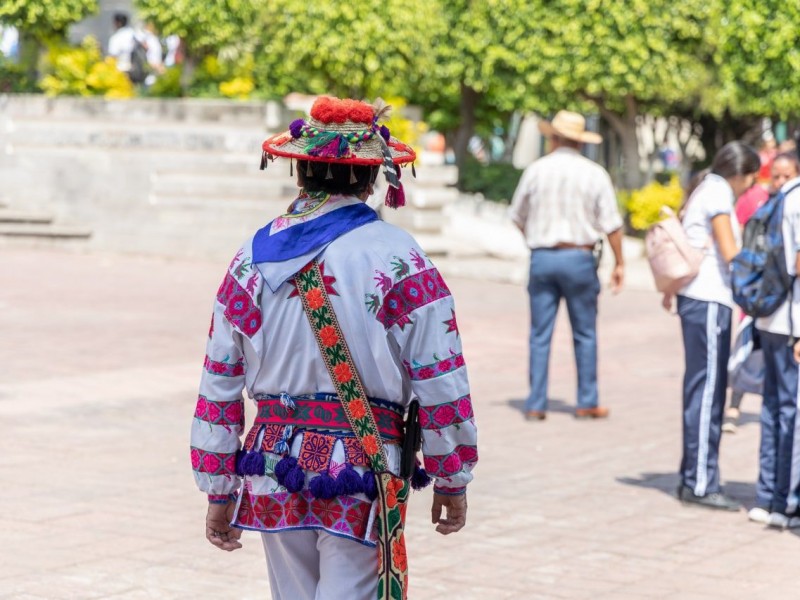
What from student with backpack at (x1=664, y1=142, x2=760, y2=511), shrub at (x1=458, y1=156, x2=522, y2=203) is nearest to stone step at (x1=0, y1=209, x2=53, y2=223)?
shrub at (x1=458, y1=156, x2=522, y2=203)

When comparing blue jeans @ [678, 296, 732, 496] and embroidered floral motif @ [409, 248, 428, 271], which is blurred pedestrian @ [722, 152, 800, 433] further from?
embroidered floral motif @ [409, 248, 428, 271]

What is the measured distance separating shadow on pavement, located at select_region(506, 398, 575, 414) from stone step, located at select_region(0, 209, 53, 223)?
33.1ft

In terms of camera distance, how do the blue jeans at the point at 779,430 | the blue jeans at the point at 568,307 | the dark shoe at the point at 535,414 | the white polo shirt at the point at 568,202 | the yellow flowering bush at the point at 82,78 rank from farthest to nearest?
the yellow flowering bush at the point at 82,78
the dark shoe at the point at 535,414
the blue jeans at the point at 568,307
the white polo shirt at the point at 568,202
the blue jeans at the point at 779,430

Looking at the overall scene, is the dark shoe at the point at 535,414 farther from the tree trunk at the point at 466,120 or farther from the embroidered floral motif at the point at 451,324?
the tree trunk at the point at 466,120

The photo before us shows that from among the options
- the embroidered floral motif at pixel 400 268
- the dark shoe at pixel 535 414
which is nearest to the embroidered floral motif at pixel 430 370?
the embroidered floral motif at pixel 400 268

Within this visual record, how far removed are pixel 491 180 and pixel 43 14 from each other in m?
11.4

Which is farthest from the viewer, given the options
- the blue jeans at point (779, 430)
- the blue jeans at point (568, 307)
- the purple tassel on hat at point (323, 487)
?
the blue jeans at point (568, 307)

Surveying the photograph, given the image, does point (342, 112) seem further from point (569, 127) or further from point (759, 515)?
point (569, 127)

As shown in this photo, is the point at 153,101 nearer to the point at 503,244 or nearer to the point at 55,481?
Answer: the point at 503,244

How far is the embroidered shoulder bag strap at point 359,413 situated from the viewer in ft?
12.2

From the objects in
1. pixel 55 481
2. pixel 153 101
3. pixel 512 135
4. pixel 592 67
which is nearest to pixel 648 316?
pixel 153 101

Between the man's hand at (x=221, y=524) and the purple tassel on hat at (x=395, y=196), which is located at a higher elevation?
the purple tassel on hat at (x=395, y=196)

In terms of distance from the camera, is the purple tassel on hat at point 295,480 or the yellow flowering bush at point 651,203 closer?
the purple tassel on hat at point 295,480

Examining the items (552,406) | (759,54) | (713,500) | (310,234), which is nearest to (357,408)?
(310,234)
